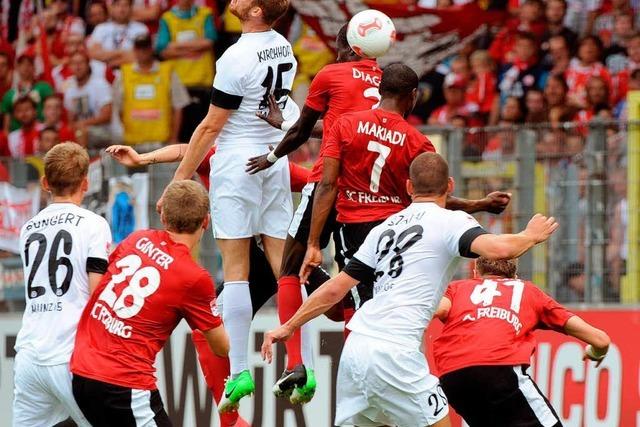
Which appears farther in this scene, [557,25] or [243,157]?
[557,25]

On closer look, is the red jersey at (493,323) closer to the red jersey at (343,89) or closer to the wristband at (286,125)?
the red jersey at (343,89)

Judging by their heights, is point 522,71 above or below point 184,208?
above

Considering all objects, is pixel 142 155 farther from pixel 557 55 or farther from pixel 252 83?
pixel 557 55

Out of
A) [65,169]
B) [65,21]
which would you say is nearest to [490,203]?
[65,169]

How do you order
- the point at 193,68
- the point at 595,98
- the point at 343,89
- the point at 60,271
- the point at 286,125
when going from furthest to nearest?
1. the point at 193,68
2. the point at 595,98
3. the point at 286,125
4. the point at 343,89
5. the point at 60,271

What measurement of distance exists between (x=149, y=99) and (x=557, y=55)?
4.38 m

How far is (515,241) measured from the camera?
7.76m

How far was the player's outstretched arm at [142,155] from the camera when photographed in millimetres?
9516

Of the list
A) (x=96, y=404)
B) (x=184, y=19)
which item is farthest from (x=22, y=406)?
(x=184, y=19)

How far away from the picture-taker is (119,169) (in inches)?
515

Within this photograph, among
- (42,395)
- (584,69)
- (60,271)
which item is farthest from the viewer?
(584,69)

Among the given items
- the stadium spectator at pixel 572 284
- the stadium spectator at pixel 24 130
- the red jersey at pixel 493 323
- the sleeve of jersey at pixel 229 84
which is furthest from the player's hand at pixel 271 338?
the stadium spectator at pixel 24 130

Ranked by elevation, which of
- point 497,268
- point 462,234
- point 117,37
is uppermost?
point 117,37

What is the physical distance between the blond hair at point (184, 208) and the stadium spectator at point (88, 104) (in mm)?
8119
